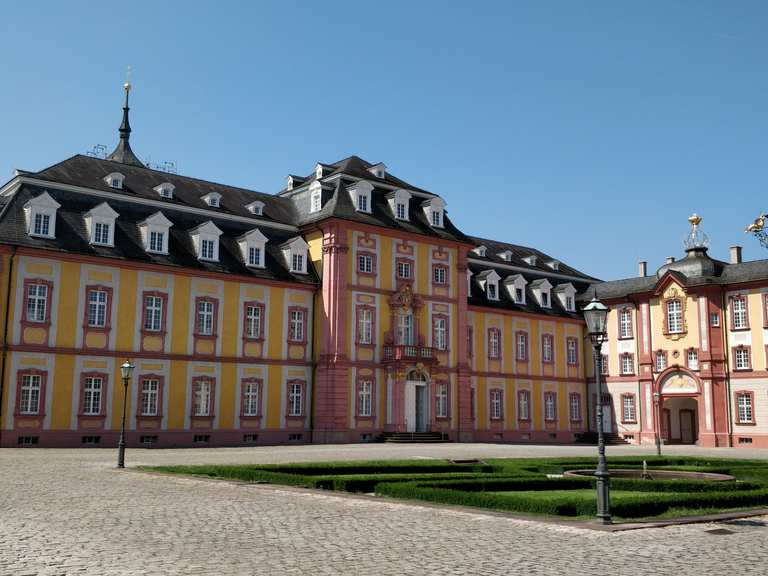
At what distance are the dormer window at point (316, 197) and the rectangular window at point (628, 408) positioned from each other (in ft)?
85.8

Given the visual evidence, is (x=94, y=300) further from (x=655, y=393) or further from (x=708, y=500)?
(x=655, y=393)

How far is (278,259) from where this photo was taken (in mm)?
47219

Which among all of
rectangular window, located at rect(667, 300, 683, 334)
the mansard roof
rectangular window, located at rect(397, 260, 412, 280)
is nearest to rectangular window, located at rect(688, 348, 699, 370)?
rectangular window, located at rect(667, 300, 683, 334)

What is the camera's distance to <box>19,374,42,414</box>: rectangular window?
3769 cm

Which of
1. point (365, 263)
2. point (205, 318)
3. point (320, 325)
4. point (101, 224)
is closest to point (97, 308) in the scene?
point (101, 224)

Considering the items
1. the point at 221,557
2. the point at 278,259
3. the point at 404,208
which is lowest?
the point at 221,557

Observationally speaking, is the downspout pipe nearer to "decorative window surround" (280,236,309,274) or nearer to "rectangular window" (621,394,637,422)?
"decorative window surround" (280,236,309,274)

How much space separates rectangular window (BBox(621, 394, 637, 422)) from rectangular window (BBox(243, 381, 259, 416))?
27.7 m

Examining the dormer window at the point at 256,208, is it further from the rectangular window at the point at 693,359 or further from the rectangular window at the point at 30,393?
the rectangular window at the point at 693,359

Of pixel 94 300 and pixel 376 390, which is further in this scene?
pixel 376 390

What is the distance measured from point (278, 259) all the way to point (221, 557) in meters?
37.3

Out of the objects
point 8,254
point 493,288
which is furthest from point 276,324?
point 493,288

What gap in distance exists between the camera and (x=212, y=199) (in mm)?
46469

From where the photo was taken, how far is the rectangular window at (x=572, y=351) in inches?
2442
